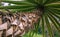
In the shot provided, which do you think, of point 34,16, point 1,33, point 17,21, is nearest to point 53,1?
point 34,16

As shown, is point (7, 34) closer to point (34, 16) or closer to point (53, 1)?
point (34, 16)

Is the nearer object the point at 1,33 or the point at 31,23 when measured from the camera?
the point at 1,33

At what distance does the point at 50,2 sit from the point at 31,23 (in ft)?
0.98

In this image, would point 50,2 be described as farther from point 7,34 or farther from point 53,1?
point 7,34

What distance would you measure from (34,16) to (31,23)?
7 centimetres

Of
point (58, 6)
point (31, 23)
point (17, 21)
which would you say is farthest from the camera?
point (58, 6)

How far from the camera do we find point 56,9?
3.93ft

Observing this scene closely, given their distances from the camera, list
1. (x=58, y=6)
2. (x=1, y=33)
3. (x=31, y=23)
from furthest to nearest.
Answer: (x=58, y=6), (x=31, y=23), (x=1, y=33)

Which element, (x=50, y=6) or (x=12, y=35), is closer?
(x=12, y=35)

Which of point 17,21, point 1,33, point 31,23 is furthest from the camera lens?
point 31,23

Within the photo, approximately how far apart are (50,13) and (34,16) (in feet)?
0.88

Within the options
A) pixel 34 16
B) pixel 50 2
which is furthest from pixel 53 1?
pixel 34 16

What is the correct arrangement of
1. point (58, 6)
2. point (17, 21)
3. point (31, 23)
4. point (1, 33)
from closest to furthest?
point (1, 33) < point (17, 21) < point (31, 23) < point (58, 6)

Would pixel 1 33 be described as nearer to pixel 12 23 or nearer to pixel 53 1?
pixel 12 23
